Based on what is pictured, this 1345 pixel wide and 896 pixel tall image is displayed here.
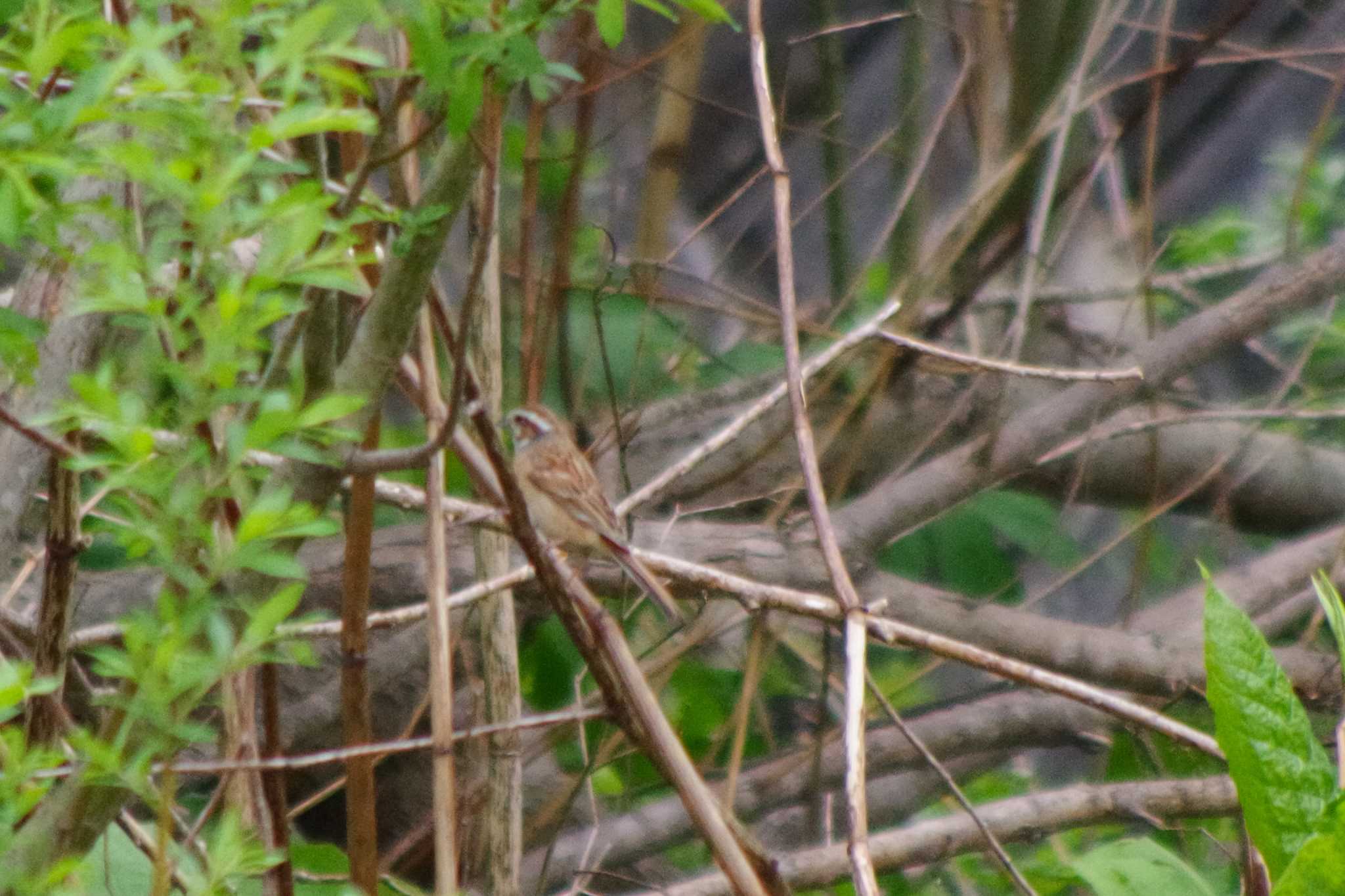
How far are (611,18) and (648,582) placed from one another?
1648 millimetres

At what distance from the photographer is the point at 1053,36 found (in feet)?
13.2

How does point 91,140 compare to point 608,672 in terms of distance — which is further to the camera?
point 608,672

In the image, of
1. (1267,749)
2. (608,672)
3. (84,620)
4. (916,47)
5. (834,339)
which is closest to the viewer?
(1267,749)

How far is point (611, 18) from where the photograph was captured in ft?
4.61

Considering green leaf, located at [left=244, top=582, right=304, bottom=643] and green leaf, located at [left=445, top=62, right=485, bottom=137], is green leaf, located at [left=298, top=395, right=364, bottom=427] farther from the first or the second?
green leaf, located at [left=445, top=62, right=485, bottom=137]

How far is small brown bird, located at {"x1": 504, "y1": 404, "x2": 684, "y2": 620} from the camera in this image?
329 centimetres

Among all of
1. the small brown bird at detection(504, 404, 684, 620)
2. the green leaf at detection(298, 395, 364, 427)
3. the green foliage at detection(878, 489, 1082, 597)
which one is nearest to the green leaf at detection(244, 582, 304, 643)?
the green leaf at detection(298, 395, 364, 427)

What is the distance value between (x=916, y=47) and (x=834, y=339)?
3.24 feet

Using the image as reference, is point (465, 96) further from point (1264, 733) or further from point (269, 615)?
point (1264, 733)

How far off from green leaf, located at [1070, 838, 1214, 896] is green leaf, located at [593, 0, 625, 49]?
3.25ft

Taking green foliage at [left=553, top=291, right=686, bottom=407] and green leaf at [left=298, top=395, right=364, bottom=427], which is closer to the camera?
green leaf at [left=298, top=395, right=364, bottom=427]

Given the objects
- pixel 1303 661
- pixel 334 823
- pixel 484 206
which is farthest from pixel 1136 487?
pixel 484 206

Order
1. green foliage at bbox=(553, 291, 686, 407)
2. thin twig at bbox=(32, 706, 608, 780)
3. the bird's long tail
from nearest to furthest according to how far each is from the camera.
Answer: thin twig at bbox=(32, 706, 608, 780) < the bird's long tail < green foliage at bbox=(553, 291, 686, 407)

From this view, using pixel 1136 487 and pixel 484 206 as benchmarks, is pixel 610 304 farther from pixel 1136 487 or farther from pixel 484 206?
pixel 484 206
